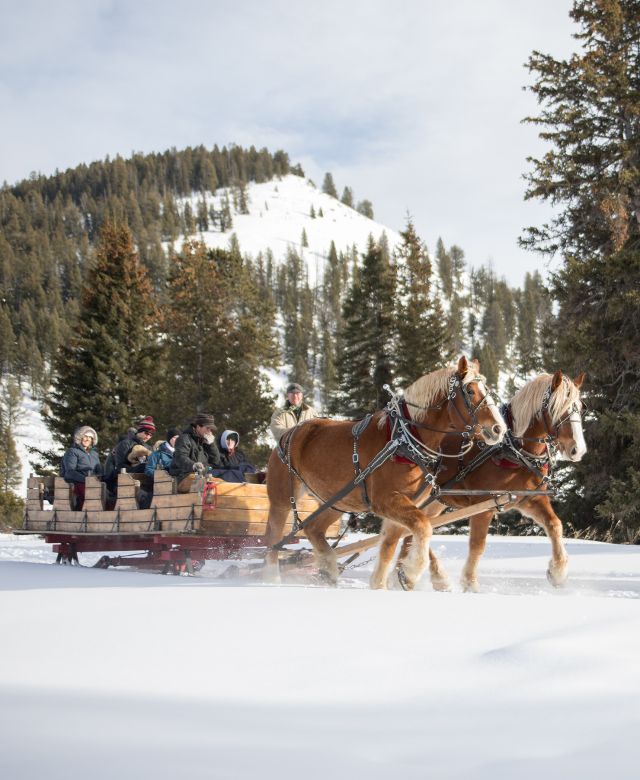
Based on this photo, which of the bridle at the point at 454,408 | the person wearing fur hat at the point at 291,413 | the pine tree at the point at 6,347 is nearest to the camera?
the bridle at the point at 454,408

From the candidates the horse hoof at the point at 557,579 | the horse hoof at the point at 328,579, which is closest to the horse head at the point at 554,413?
the horse hoof at the point at 557,579

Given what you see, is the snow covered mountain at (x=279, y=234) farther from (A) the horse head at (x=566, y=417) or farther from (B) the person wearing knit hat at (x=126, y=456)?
(A) the horse head at (x=566, y=417)

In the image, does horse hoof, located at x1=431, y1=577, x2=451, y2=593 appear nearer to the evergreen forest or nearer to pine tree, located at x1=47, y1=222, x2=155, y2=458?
the evergreen forest

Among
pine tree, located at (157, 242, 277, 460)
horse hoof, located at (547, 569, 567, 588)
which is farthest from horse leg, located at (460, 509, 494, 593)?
pine tree, located at (157, 242, 277, 460)

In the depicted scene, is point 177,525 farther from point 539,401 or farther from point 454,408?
point 539,401

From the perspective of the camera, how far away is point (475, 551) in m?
7.66

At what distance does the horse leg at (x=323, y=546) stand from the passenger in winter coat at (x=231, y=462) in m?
2.01

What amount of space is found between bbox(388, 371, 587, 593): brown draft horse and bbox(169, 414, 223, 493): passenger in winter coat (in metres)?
2.91

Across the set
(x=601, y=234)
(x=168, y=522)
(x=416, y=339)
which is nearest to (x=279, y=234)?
(x=416, y=339)

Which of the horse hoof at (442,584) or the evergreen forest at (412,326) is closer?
the horse hoof at (442,584)

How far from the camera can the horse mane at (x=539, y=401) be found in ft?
25.2

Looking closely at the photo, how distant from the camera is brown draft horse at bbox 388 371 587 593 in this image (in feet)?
24.9

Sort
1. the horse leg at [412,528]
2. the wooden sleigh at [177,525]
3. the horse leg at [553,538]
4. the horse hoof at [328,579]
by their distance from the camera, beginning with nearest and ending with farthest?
the horse leg at [412,528]
the horse leg at [553,538]
the horse hoof at [328,579]
the wooden sleigh at [177,525]

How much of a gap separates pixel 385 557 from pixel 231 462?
3633 mm
